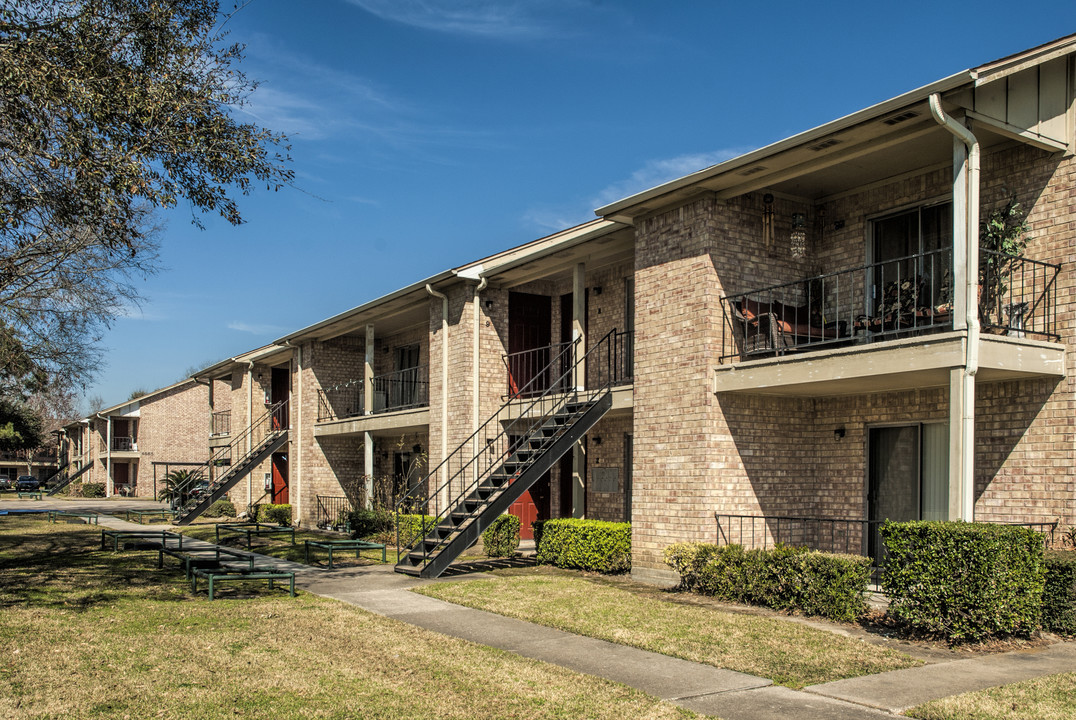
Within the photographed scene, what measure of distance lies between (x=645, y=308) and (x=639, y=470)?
2.46 meters

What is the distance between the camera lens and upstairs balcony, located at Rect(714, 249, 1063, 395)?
32.3ft

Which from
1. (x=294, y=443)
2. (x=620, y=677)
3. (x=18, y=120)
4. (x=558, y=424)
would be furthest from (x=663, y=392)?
(x=294, y=443)

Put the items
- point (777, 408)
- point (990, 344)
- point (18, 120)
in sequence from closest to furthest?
point (990, 344)
point (18, 120)
point (777, 408)

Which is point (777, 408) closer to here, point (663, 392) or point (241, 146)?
point (663, 392)

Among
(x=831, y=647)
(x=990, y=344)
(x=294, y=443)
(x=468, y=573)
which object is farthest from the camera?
(x=294, y=443)

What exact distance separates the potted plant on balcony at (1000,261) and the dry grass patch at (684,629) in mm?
4457

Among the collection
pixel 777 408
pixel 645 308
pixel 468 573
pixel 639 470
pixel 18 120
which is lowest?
pixel 468 573

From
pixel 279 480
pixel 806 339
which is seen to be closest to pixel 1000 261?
pixel 806 339

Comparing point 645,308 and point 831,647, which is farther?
point 645,308

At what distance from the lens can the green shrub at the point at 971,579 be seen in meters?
8.51

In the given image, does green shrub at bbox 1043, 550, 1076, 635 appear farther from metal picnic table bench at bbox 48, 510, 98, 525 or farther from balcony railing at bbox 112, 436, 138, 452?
balcony railing at bbox 112, 436, 138, 452

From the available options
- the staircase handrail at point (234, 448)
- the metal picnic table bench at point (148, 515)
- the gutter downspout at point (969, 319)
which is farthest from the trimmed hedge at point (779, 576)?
the metal picnic table bench at point (148, 515)

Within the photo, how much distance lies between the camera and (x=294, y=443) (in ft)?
86.5

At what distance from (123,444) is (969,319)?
5313 centimetres
